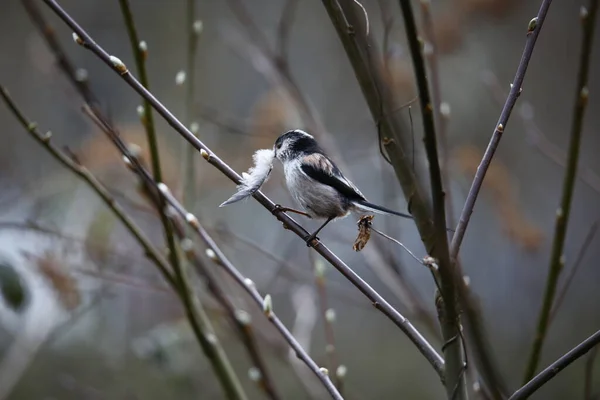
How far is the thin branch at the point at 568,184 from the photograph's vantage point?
3.97 ft

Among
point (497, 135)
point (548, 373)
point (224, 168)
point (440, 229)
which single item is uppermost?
point (224, 168)

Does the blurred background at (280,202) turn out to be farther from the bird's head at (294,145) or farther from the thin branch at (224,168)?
the thin branch at (224,168)

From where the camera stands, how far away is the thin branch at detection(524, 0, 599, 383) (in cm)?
121

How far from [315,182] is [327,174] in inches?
1.6

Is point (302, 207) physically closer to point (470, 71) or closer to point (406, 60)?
point (406, 60)

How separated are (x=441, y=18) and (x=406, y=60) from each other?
0.41 metres

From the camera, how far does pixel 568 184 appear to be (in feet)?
4.12

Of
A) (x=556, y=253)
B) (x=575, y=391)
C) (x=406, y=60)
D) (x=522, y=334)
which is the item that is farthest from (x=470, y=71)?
(x=556, y=253)

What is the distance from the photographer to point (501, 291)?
4.36m

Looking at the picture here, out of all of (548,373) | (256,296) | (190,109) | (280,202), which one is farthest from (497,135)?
(280,202)

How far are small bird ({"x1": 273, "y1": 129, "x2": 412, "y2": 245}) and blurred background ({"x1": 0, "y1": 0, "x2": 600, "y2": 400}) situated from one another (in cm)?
20

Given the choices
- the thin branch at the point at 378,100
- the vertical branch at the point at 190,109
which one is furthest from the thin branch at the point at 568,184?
the vertical branch at the point at 190,109

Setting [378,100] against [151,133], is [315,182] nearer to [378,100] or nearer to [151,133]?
[151,133]

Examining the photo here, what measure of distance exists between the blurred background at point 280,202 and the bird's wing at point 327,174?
9.0 inches
